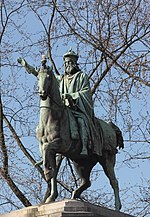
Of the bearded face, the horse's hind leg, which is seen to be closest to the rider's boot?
the horse's hind leg

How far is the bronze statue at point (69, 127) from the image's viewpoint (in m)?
13.2

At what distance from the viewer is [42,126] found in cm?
1341

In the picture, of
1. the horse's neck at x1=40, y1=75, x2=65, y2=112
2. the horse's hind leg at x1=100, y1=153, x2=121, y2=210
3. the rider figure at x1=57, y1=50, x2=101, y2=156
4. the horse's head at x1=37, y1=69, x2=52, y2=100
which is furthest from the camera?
the horse's hind leg at x1=100, y1=153, x2=121, y2=210

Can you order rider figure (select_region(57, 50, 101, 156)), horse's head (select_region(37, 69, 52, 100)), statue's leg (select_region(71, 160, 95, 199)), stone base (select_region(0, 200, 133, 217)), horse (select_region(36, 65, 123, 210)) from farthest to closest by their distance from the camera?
statue's leg (select_region(71, 160, 95, 199))
rider figure (select_region(57, 50, 101, 156))
horse (select_region(36, 65, 123, 210))
horse's head (select_region(37, 69, 52, 100))
stone base (select_region(0, 200, 133, 217))

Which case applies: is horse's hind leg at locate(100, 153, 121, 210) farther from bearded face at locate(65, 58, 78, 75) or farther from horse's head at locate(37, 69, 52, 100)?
horse's head at locate(37, 69, 52, 100)

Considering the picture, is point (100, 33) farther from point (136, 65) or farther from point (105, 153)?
point (105, 153)

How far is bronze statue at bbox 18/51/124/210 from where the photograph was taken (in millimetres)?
13242

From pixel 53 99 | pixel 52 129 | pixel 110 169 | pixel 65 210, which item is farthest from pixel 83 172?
pixel 65 210

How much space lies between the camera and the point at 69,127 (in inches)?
531

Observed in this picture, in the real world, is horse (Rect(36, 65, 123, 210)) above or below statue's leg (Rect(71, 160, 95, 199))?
above

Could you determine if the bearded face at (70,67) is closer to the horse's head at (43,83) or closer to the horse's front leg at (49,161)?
the horse's head at (43,83)

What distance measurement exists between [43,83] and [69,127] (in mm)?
1004

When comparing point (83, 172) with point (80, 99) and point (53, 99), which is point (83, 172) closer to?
point (80, 99)

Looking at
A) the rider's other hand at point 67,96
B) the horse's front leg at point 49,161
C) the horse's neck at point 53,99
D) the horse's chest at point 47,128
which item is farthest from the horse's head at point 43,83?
the horse's front leg at point 49,161
